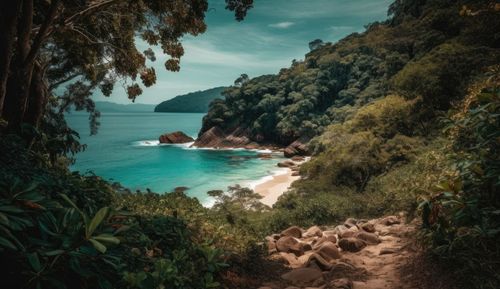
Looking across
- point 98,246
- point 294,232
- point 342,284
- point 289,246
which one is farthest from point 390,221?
point 98,246

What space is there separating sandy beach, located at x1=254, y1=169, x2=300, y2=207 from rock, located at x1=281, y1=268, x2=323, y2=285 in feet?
70.5

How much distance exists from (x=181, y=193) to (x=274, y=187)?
24.6 metres

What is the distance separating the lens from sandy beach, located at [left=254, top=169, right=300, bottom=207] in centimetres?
2888

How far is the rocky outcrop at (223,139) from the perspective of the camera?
6638cm

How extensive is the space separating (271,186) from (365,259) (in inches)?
1080

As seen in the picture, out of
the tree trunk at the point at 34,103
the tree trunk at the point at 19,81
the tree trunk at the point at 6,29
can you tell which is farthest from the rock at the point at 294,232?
the tree trunk at the point at 6,29

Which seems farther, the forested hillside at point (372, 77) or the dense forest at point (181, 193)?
the forested hillside at point (372, 77)

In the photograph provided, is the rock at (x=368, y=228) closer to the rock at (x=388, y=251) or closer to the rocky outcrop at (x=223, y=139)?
the rock at (x=388, y=251)

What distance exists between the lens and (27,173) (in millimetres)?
3312

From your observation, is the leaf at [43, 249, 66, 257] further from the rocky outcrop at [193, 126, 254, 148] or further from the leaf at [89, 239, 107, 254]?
the rocky outcrop at [193, 126, 254, 148]

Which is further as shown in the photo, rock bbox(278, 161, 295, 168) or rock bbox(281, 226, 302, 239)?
rock bbox(278, 161, 295, 168)

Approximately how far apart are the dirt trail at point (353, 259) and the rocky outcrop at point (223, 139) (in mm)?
56684

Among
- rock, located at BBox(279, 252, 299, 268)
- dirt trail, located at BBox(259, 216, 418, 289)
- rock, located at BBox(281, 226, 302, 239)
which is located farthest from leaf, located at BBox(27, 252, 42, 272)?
rock, located at BBox(281, 226, 302, 239)

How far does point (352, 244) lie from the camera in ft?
24.8
